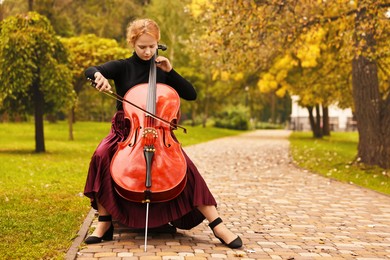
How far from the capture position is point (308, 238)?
5141 mm

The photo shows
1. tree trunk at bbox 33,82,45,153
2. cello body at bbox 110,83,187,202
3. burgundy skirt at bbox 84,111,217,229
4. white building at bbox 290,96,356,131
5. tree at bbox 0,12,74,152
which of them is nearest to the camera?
cello body at bbox 110,83,187,202

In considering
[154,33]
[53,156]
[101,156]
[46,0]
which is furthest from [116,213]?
[46,0]

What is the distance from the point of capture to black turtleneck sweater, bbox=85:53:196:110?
484 centimetres

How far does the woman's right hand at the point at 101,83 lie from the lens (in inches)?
171

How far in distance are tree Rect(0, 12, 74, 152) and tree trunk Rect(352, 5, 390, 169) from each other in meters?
7.06

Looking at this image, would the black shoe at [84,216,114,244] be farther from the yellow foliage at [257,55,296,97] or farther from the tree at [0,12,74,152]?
the yellow foliage at [257,55,296,97]

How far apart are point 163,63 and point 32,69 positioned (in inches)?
402

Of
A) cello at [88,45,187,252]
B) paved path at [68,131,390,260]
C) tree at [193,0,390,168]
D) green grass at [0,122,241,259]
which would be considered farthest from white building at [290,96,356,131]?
cello at [88,45,187,252]

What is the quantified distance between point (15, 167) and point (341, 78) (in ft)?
41.5

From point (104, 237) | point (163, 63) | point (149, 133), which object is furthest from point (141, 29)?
point (104, 237)

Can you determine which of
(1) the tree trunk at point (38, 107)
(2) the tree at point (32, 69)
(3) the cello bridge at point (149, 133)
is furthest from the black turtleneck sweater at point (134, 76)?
(1) the tree trunk at point (38, 107)

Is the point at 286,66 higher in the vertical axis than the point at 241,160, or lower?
higher

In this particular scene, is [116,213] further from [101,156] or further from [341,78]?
[341,78]

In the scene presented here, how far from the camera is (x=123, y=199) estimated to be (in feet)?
15.1
